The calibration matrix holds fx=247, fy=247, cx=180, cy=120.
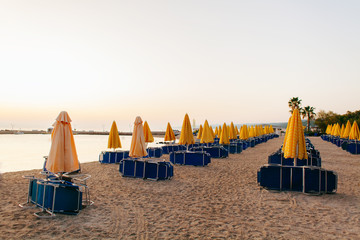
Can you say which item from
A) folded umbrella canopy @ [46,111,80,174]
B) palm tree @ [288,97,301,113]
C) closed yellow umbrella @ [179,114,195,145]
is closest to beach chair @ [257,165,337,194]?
folded umbrella canopy @ [46,111,80,174]

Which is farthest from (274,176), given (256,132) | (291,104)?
(291,104)

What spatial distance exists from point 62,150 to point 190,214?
3.73 metres

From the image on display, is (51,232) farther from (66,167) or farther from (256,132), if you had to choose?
(256,132)

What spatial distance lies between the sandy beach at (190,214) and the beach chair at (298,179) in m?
0.30

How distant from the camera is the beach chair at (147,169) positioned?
988cm

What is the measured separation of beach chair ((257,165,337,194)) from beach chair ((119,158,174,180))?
3.56 metres

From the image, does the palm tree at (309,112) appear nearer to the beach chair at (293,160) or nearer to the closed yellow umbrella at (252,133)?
the closed yellow umbrella at (252,133)

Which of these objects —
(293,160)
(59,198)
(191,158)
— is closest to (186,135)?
(191,158)

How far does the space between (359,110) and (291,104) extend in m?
16.5

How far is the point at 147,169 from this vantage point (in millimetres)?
10078

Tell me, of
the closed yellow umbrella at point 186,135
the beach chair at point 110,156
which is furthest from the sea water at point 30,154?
the closed yellow umbrella at point 186,135

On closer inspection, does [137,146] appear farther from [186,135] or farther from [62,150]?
[186,135]

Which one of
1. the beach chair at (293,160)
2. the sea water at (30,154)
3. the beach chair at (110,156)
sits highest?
the beach chair at (293,160)

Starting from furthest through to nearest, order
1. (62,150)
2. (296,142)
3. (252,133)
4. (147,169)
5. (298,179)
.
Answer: (252,133) → (147,169) → (296,142) → (298,179) → (62,150)
